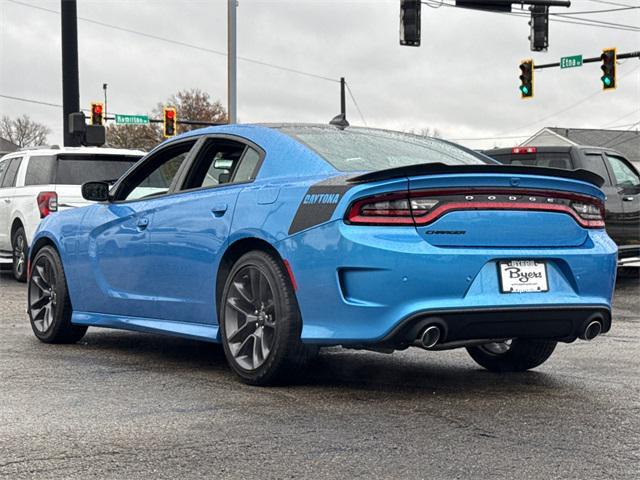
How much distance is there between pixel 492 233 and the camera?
5664mm

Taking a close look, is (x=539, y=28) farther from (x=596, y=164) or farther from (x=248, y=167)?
(x=248, y=167)

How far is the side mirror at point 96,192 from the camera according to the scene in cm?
779

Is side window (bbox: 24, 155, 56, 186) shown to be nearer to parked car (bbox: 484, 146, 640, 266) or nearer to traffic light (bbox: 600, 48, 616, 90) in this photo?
parked car (bbox: 484, 146, 640, 266)

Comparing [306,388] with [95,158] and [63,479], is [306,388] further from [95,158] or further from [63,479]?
[95,158]

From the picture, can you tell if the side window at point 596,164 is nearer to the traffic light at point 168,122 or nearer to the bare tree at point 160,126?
the traffic light at point 168,122

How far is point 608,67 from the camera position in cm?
3048

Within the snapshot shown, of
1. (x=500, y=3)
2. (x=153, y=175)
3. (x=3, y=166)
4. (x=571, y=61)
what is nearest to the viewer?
(x=153, y=175)

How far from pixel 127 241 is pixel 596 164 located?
921 cm

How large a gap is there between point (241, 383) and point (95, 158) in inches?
336

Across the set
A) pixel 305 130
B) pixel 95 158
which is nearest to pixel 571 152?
pixel 95 158

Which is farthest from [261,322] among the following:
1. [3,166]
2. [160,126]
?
[160,126]

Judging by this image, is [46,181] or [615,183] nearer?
[46,181]

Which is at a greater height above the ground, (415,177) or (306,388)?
(415,177)

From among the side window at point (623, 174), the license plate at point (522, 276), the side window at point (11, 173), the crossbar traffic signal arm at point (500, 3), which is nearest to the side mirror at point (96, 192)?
the license plate at point (522, 276)
